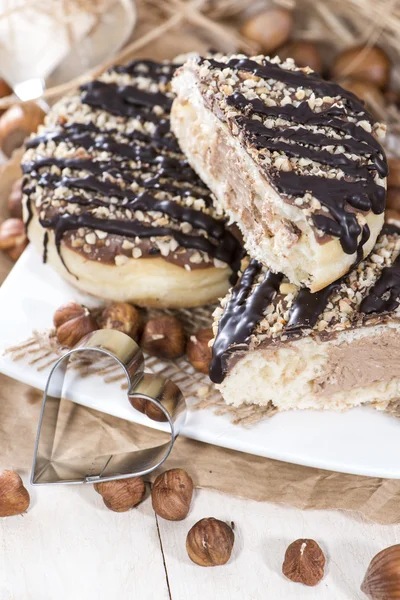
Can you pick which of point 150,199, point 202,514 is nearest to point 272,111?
point 150,199

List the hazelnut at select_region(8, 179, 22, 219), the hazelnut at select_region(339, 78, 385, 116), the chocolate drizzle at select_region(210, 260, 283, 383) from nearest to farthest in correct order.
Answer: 1. the chocolate drizzle at select_region(210, 260, 283, 383)
2. the hazelnut at select_region(8, 179, 22, 219)
3. the hazelnut at select_region(339, 78, 385, 116)

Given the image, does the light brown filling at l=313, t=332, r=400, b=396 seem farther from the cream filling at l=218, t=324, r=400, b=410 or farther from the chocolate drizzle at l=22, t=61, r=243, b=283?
the chocolate drizzle at l=22, t=61, r=243, b=283

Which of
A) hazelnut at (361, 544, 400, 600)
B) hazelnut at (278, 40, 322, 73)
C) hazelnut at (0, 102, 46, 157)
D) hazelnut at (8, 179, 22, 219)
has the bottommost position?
hazelnut at (361, 544, 400, 600)

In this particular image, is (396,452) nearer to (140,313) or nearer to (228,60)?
(140,313)

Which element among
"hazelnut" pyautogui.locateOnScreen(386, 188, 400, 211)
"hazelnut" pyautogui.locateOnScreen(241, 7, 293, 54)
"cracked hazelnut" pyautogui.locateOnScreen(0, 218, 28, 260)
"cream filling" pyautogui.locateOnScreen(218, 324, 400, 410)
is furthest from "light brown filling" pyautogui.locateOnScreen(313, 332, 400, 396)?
"hazelnut" pyautogui.locateOnScreen(241, 7, 293, 54)

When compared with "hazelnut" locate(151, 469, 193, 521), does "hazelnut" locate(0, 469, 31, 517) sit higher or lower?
higher

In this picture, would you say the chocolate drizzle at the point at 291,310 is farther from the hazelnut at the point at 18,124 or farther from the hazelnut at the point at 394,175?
the hazelnut at the point at 18,124

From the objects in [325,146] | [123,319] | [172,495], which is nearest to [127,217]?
[123,319]
